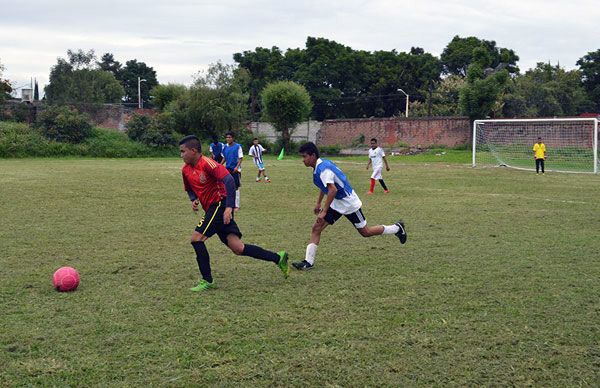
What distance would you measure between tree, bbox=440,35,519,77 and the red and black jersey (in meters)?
62.4

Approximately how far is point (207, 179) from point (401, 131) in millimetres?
42728

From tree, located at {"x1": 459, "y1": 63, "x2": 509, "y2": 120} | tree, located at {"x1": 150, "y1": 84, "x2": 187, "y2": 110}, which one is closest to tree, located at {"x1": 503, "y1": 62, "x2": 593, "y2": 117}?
tree, located at {"x1": 459, "y1": 63, "x2": 509, "y2": 120}

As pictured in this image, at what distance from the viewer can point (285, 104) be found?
48.3 meters

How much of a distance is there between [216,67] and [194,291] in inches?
1874

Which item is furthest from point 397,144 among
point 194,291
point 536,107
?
point 194,291

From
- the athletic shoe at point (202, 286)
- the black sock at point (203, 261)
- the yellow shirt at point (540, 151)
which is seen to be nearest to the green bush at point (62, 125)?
the yellow shirt at point (540, 151)

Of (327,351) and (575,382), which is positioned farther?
(327,351)

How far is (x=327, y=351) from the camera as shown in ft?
16.6

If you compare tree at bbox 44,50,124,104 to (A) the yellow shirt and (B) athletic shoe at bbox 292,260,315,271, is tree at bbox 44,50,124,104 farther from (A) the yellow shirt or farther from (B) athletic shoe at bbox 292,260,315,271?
(B) athletic shoe at bbox 292,260,315,271

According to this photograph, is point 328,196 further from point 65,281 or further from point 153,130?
point 153,130

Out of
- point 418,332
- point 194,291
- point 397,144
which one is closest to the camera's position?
point 418,332

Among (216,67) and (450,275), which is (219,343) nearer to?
(450,275)

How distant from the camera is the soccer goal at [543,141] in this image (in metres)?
31.0

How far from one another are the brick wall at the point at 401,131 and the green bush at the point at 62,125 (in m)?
20.6
